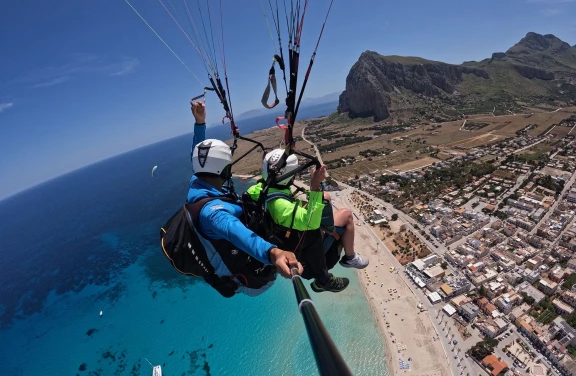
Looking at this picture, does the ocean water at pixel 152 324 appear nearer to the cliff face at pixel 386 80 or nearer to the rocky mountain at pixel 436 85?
the rocky mountain at pixel 436 85

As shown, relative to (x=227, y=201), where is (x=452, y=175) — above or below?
below

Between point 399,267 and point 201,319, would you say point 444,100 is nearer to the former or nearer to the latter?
point 399,267

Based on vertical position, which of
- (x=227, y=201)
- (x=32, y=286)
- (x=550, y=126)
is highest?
(x=227, y=201)

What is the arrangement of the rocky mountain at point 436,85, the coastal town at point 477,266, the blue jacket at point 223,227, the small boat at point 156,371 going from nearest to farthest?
the blue jacket at point 223,227 → the coastal town at point 477,266 → the small boat at point 156,371 → the rocky mountain at point 436,85

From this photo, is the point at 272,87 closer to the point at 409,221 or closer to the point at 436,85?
the point at 409,221

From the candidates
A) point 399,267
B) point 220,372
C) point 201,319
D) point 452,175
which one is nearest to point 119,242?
point 201,319

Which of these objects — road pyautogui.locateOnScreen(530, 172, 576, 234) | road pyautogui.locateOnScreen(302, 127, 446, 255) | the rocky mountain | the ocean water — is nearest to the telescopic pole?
the ocean water

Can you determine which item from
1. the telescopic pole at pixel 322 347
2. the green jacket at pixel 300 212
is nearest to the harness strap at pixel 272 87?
the green jacket at pixel 300 212
